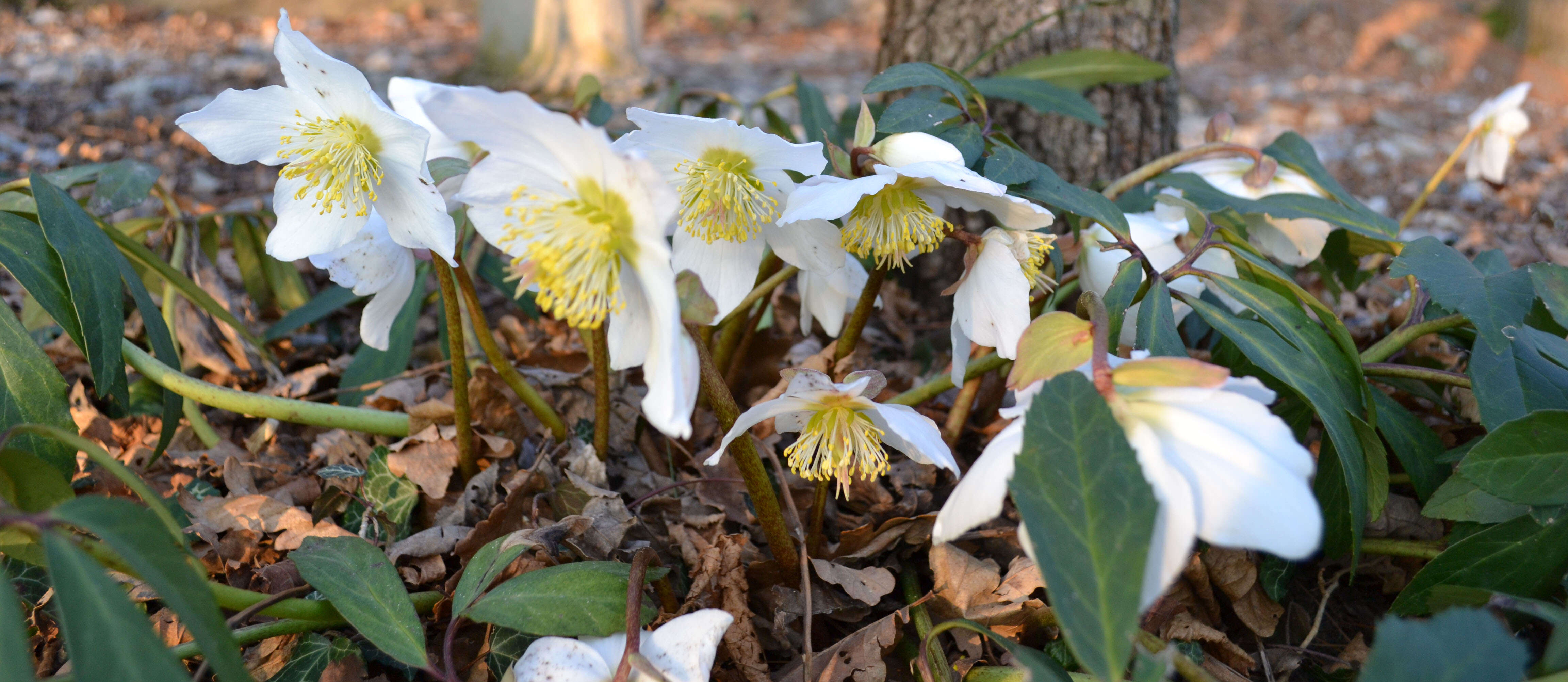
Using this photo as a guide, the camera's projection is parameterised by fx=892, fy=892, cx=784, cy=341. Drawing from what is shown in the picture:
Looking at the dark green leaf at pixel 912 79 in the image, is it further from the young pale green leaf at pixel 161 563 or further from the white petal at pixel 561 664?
the young pale green leaf at pixel 161 563

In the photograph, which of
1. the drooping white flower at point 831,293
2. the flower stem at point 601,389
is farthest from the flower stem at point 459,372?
the drooping white flower at point 831,293

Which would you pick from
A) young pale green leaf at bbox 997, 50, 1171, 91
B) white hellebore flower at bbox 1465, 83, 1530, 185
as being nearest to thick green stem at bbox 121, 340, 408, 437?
young pale green leaf at bbox 997, 50, 1171, 91

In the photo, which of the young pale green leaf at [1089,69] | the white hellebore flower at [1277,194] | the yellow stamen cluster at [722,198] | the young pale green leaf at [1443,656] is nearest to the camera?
the young pale green leaf at [1443,656]

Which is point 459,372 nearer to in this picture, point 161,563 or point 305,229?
point 305,229

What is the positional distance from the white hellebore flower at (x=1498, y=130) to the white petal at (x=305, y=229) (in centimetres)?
156

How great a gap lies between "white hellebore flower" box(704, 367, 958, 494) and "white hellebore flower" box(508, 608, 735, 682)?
0.13 metres

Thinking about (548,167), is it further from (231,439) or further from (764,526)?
(231,439)

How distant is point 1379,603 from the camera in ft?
3.14

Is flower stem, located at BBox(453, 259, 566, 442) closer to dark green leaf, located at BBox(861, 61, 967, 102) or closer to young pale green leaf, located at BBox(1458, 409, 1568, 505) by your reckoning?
dark green leaf, located at BBox(861, 61, 967, 102)

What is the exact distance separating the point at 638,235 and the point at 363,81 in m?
0.31

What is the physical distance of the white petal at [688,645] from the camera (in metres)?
0.66

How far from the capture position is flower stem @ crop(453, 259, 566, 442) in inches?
34.6

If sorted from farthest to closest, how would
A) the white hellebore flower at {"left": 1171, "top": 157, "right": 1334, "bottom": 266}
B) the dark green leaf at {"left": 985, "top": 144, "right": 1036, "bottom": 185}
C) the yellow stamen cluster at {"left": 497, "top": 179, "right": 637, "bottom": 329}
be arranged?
the white hellebore flower at {"left": 1171, "top": 157, "right": 1334, "bottom": 266} < the dark green leaf at {"left": 985, "top": 144, "right": 1036, "bottom": 185} < the yellow stamen cluster at {"left": 497, "top": 179, "right": 637, "bottom": 329}

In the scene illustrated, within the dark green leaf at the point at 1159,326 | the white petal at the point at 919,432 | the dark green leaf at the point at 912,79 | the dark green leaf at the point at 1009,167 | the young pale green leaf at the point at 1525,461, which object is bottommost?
the young pale green leaf at the point at 1525,461
